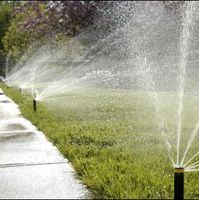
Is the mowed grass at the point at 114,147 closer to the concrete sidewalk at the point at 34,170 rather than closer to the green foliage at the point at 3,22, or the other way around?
the concrete sidewalk at the point at 34,170

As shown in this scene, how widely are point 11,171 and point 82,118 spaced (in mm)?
4038

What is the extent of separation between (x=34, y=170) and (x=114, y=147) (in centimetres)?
140

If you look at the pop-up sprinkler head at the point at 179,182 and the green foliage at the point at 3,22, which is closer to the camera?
the pop-up sprinkler head at the point at 179,182

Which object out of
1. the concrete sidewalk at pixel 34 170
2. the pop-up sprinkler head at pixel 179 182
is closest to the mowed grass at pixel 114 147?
the concrete sidewalk at pixel 34 170

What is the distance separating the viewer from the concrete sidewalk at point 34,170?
4566 millimetres

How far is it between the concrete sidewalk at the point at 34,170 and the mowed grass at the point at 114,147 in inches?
5.9

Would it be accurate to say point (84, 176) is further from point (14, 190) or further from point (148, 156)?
point (148, 156)

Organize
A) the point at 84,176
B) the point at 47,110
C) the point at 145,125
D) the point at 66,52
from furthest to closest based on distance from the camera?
the point at 66,52 < the point at 47,110 < the point at 145,125 < the point at 84,176

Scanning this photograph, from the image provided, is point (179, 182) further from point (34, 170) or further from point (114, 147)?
point (114, 147)

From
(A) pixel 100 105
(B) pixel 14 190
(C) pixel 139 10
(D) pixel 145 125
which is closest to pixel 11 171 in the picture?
(B) pixel 14 190

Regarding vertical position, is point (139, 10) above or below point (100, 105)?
above

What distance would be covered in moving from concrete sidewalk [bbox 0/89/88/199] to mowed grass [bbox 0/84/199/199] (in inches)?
5.9

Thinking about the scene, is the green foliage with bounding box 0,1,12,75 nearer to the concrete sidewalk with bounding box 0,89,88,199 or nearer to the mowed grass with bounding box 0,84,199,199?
the mowed grass with bounding box 0,84,199,199

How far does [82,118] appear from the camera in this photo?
943 cm
